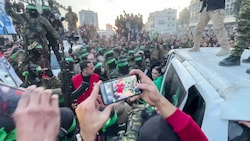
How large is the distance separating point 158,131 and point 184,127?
0.34ft

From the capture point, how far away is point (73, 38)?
5191mm

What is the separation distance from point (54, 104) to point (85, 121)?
7.7 inches

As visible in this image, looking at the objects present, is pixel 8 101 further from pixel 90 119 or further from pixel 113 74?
pixel 113 74

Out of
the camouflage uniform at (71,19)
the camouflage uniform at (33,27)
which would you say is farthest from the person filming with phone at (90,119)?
the camouflage uniform at (71,19)

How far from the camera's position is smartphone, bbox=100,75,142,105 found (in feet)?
3.63

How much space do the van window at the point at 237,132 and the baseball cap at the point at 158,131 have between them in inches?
17.5

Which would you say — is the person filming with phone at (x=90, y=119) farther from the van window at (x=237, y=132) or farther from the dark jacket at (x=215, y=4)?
the dark jacket at (x=215, y=4)

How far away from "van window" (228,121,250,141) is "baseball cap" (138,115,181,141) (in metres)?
0.44

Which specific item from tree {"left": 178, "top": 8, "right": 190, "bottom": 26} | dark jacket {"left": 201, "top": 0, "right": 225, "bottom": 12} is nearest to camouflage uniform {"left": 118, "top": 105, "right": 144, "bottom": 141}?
dark jacket {"left": 201, "top": 0, "right": 225, "bottom": 12}

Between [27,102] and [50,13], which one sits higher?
[50,13]

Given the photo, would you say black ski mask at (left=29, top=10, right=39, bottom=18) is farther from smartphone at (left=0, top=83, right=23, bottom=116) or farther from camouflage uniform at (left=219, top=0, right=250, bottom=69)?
smartphone at (left=0, top=83, right=23, bottom=116)

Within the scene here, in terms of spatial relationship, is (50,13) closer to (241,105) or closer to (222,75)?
(222,75)

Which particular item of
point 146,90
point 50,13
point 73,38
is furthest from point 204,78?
point 50,13

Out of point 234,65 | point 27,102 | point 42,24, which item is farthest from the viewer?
point 42,24
